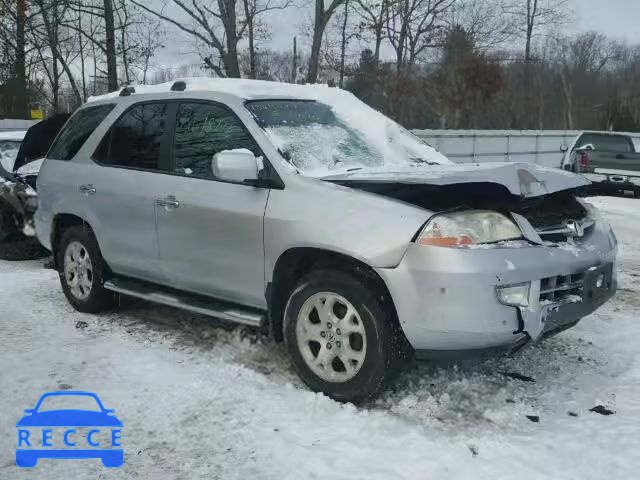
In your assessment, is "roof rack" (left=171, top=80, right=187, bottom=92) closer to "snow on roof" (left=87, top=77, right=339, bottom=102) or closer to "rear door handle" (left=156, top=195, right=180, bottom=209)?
"snow on roof" (left=87, top=77, right=339, bottom=102)

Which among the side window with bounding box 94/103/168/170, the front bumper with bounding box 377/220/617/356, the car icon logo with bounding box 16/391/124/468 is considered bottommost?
the car icon logo with bounding box 16/391/124/468

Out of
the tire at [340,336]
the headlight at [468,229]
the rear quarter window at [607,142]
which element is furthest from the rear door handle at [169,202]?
the rear quarter window at [607,142]

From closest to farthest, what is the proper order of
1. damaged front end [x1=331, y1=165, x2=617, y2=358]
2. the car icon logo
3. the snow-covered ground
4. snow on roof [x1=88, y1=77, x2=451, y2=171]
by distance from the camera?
the snow-covered ground < the car icon logo < damaged front end [x1=331, y1=165, x2=617, y2=358] < snow on roof [x1=88, y1=77, x2=451, y2=171]

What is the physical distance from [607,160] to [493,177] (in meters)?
12.8

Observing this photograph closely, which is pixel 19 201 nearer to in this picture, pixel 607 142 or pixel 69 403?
pixel 69 403

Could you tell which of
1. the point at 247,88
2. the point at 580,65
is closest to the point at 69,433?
the point at 247,88

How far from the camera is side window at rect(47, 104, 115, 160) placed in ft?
17.3

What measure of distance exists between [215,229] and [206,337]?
3.47 ft

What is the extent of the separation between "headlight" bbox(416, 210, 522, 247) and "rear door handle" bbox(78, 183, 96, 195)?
288 centimetres

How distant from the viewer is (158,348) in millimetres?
4543

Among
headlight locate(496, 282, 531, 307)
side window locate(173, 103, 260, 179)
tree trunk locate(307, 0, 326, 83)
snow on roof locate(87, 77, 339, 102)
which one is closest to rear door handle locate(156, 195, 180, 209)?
side window locate(173, 103, 260, 179)

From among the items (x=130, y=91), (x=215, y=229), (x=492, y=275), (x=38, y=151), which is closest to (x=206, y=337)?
(x=215, y=229)

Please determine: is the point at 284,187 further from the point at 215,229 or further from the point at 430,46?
the point at 430,46

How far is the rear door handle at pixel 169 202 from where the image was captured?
4312mm
